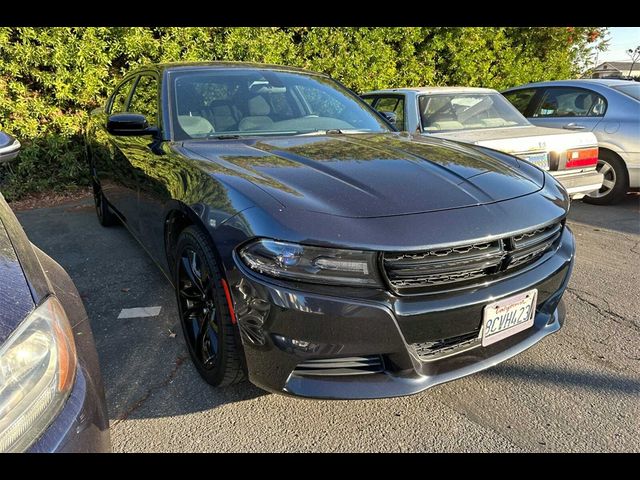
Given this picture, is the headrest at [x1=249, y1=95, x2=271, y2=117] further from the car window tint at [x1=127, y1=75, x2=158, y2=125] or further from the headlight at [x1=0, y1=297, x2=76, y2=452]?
the headlight at [x1=0, y1=297, x2=76, y2=452]

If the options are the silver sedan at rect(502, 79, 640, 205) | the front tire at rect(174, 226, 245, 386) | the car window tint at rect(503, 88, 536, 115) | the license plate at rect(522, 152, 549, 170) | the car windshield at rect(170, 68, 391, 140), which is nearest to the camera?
the front tire at rect(174, 226, 245, 386)

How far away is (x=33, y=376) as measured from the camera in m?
1.08

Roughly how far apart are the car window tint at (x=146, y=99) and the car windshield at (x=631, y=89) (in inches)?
211

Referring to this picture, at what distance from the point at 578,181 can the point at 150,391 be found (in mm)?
4127

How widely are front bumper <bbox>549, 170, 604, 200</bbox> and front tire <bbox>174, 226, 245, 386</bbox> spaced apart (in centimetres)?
355

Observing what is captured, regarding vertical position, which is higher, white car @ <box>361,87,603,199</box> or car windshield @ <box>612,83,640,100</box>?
car windshield @ <box>612,83,640,100</box>

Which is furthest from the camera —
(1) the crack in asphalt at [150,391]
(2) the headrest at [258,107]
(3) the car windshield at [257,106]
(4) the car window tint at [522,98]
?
(4) the car window tint at [522,98]

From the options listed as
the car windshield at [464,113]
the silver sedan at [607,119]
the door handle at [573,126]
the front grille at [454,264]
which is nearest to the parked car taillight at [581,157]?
the car windshield at [464,113]

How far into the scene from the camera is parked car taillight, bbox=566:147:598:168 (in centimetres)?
424

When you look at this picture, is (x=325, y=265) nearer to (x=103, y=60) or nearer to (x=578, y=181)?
(x=578, y=181)

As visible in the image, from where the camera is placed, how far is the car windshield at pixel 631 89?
5.36 meters

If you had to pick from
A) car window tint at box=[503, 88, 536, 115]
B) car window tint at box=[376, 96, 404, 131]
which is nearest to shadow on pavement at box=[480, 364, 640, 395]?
car window tint at box=[376, 96, 404, 131]

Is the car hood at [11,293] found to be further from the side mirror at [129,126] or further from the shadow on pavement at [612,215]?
the shadow on pavement at [612,215]

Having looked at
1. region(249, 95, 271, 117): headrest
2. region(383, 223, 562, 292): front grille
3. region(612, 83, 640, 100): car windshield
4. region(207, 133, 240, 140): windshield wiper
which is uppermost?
region(249, 95, 271, 117): headrest
